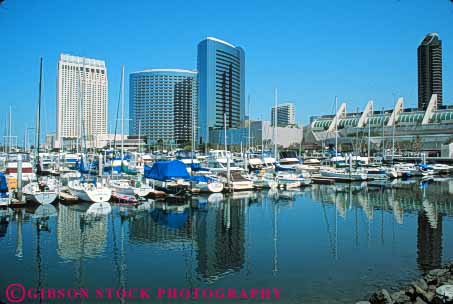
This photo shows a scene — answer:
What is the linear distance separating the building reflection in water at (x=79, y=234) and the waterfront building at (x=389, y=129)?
81364 millimetres

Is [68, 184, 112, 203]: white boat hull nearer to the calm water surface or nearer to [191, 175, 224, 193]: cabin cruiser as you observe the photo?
the calm water surface

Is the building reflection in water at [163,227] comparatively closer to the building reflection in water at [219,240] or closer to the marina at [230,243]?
the marina at [230,243]

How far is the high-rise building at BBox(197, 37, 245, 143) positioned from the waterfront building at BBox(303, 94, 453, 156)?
1474 inches

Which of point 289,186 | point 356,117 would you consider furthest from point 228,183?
point 356,117

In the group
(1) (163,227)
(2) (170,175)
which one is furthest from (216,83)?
(1) (163,227)

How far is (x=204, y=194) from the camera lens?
137ft

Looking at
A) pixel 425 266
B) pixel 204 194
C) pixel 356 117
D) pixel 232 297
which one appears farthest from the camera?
pixel 356 117

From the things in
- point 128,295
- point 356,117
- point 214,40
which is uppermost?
point 214,40

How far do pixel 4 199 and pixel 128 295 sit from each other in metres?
21.2

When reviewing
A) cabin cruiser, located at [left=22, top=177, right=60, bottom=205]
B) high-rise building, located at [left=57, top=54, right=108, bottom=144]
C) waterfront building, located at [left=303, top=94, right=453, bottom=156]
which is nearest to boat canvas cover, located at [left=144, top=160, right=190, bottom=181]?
cabin cruiser, located at [left=22, top=177, right=60, bottom=205]

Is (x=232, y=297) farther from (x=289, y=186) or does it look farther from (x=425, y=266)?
(x=289, y=186)

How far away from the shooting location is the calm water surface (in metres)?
15.1

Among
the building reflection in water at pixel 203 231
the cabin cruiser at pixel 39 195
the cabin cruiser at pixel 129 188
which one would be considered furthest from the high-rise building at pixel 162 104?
the building reflection in water at pixel 203 231

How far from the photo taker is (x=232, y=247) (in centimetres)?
2011
